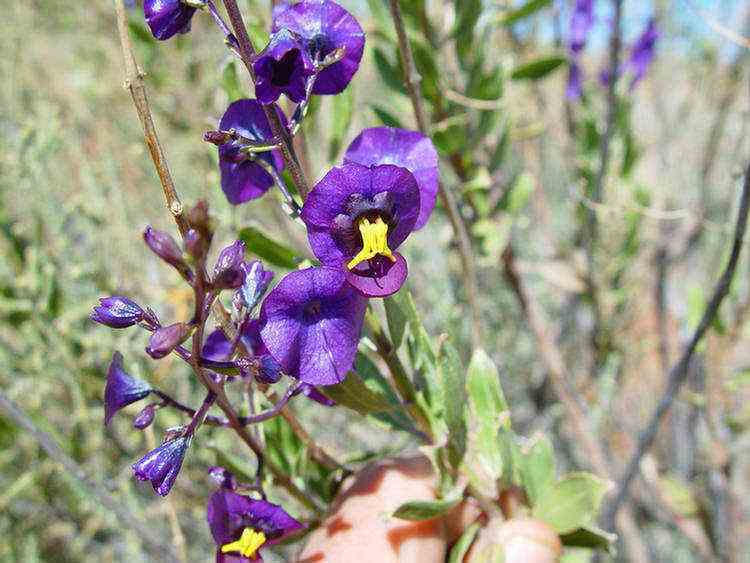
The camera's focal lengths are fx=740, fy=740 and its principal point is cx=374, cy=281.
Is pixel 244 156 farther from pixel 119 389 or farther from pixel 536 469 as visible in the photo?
pixel 536 469

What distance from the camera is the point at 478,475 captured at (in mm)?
855

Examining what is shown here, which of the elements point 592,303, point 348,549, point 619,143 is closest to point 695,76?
point 619,143

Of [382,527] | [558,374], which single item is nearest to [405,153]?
[382,527]

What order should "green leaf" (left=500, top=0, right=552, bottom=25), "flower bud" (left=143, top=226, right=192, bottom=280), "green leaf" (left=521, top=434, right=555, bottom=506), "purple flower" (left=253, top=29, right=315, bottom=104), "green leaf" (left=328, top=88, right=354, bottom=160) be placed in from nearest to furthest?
"flower bud" (left=143, top=226, right=192, bottom=280) < "purple flower" (left=253, top=29, right=315, bottom=104) < "green leaf" (left=521, top=434, right=555, bottom=506) < "green leaf" (left=328, top=88, right=354, bottom=160) < "green leaf" (left=500, top=0, right=552, bottom=25)

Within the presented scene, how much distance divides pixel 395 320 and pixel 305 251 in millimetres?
833

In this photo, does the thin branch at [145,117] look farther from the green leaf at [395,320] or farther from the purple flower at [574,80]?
the purple flower at [574,80]

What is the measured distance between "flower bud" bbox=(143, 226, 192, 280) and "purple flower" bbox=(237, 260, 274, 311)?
0.14 meters

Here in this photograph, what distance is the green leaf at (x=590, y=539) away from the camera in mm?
875

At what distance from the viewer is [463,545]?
35.1 inches

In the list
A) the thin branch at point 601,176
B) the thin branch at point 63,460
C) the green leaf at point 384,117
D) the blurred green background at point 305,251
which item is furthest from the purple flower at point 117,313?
the thin branch at point 601,176

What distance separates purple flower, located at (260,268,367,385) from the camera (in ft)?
2.03

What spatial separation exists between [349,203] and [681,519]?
5.75ft

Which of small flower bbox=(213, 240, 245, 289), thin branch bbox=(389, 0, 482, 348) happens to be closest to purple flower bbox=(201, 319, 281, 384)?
small flower bbox=(213, 240, 245, 289)

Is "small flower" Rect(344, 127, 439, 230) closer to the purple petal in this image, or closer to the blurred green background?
the purple petal
